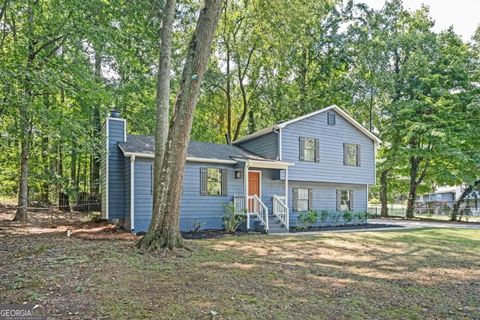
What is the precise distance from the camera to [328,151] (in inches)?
697

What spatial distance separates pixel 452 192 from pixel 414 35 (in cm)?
2517

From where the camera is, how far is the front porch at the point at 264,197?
1448 cm

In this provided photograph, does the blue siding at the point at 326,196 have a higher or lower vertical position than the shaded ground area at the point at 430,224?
higher

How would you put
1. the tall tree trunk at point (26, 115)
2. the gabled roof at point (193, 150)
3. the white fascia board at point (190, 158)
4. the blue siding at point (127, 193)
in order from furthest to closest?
the blue siding at point (127, 193), the gabled roof at point (193, 150), the white fascia board at point (190, 158), the tall tree trunk at point (26, 115)

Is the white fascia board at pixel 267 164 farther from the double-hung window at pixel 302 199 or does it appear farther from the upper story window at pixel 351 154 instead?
the upper story window at pixel 351 154

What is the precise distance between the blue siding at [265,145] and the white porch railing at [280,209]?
1873mm

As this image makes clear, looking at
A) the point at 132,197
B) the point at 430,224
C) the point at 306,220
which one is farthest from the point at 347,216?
the point at 132,197

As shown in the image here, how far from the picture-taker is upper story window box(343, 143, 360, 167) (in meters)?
18.3

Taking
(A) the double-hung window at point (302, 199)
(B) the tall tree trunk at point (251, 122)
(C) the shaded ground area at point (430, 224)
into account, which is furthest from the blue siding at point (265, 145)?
(B) the tall tree trunk at point (251, 122)

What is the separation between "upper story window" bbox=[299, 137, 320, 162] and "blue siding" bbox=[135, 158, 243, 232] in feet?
12.1

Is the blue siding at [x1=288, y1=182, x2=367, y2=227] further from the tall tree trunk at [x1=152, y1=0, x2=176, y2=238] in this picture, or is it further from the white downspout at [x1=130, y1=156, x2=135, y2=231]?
the tall tree trunk at [x1=152, y1=0, x2=176, y2=238]

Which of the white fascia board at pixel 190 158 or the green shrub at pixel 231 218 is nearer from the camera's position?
the white fascia board at pixel 190 158

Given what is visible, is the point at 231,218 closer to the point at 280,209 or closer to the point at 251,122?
the point at 280,209

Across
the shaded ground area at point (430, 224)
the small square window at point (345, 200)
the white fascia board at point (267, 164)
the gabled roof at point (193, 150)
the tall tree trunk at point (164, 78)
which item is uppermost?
the tall tree trunk at point (164, 78)
